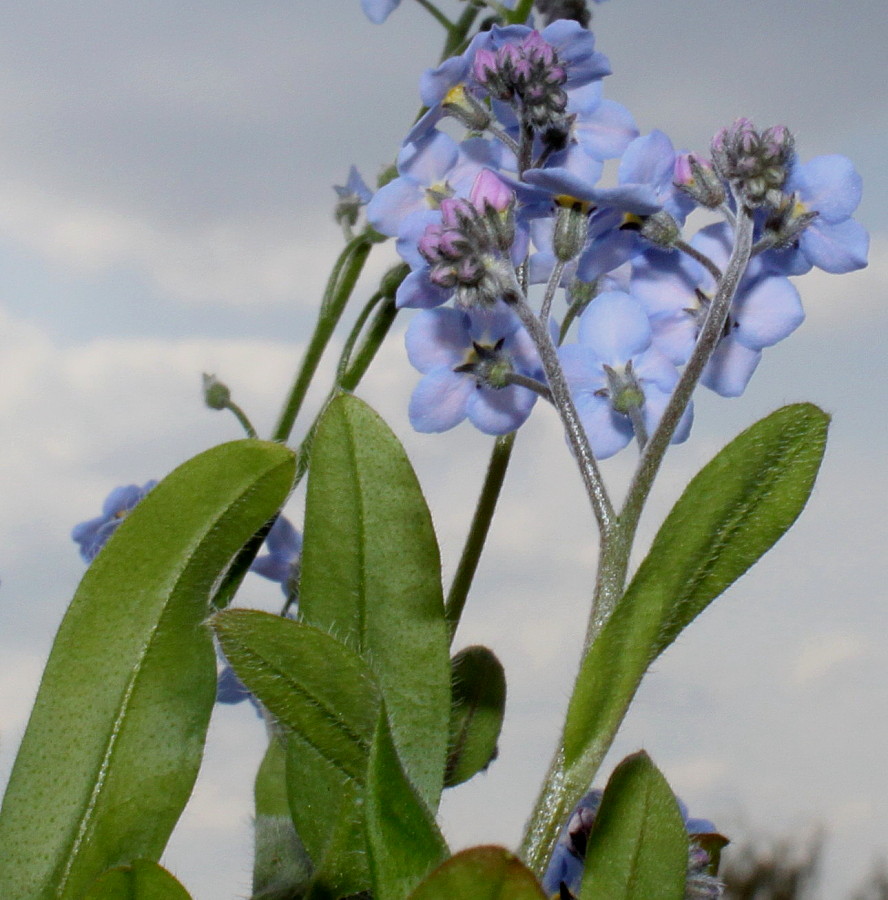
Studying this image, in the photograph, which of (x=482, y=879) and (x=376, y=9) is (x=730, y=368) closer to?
(x=482, y=879)

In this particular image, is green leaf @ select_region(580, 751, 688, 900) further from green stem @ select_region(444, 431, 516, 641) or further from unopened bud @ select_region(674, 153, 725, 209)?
unopened bud @ select_region(674, 153, 725, 209)


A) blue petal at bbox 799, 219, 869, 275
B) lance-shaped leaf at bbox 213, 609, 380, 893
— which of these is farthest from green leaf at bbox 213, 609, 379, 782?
blue petal at bbox 799, 219, 869, 275

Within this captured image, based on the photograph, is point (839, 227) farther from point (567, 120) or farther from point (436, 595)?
point (436, 595)

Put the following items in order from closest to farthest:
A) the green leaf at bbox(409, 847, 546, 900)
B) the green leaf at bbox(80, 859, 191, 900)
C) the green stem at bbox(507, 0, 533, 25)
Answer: the green leaf at bbox(409, 847, 546, 900)
the green leaf at bbox(80, 859, 191, 900)
the green stem at bbox(507, 0, 533, 25)

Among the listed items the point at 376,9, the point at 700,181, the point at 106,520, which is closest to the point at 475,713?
the point at 700,181

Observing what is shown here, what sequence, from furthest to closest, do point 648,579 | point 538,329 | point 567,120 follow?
point 567,120 < point 538,329 < point 648,579

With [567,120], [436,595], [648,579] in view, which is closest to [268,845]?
[436,595]
